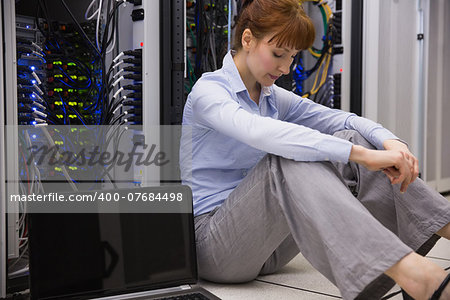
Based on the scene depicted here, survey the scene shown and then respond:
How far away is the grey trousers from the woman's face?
1.02 ft

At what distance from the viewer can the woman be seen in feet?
3.33

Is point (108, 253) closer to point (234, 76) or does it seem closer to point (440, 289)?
point (234, 76)

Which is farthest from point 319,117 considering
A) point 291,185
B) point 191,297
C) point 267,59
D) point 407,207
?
point 191,297

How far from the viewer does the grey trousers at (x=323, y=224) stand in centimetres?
101

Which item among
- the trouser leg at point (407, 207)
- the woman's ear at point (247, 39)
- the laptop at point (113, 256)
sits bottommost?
the laptop at point (113, 256)

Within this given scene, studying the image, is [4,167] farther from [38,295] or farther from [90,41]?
[90,41]

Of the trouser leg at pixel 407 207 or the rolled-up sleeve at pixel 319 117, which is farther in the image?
the rolled-up sleeve at pixel 319 117

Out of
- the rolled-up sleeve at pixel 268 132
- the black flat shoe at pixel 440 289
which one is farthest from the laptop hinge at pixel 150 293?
the black flat shoe at pixel 440 289

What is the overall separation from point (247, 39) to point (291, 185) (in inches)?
22.7

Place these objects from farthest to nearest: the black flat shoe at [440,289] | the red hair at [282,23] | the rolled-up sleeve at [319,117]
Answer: the rolled-up sleeve at [319,117], the red hair at [282,23], the black flat shoe at [440,289]

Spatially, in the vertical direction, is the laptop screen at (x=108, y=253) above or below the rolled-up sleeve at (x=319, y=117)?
below

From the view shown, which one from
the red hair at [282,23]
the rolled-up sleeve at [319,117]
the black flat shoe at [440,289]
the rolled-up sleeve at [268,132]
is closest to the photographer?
the black flat shoe at [440,289]

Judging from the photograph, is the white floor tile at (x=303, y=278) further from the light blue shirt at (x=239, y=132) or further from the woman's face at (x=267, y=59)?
the woman's face at (x=267, y=59)

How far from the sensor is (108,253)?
4.31 feet
